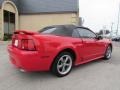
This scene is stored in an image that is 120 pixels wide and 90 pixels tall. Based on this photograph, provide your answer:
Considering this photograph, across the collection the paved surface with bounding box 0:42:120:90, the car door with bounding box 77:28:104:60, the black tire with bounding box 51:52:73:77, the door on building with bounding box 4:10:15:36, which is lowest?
the paved surface with bounding box 0:42:120:90

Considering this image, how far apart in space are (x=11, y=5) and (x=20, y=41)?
15037 mm

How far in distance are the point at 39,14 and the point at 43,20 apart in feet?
3.01

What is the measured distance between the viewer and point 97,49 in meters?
5.97

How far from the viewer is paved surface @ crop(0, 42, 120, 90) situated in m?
3.88

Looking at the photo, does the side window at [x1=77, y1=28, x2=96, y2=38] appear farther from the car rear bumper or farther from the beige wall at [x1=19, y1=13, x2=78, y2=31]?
the beige wall at [x1=19, y1=13, x2=78, y2=31]

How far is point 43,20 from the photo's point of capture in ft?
67.1

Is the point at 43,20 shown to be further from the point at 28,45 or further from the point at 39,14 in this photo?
the point at 28,45

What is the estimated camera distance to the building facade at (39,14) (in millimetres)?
18994

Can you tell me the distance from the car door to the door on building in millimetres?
13454

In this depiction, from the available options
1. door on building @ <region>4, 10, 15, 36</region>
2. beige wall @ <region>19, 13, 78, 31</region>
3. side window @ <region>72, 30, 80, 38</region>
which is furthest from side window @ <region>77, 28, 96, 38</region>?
beige wall @ <region>19, 13, 78, 31</region>

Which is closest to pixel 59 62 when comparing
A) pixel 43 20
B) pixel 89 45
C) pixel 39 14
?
pixel 89 45

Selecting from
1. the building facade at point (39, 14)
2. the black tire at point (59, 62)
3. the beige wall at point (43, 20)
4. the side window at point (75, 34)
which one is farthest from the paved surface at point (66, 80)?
the beige wall at point (43, 20)

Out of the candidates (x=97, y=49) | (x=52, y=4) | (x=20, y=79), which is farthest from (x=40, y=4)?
(x=20, y=79)

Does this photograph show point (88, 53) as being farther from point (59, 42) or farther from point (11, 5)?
point (11, 5)
